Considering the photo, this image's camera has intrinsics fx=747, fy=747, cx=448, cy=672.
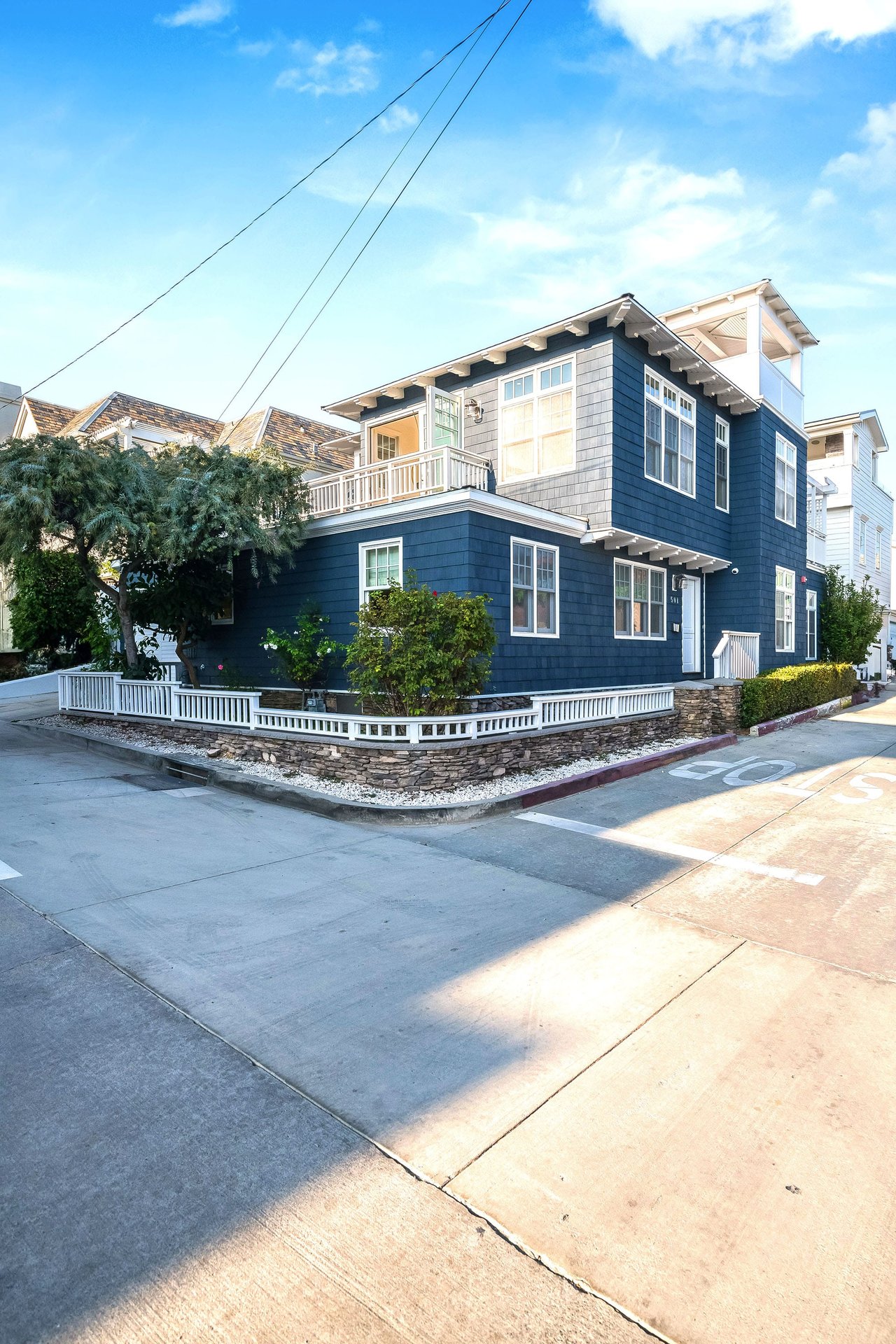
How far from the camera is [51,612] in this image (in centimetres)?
2116

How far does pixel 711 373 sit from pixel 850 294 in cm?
357

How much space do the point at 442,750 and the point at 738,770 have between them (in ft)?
15.1

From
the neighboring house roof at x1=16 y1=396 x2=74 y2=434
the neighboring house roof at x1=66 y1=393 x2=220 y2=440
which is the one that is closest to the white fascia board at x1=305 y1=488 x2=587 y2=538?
the neighboring house roof at x1=66 y1=393 x2=220 y2=440

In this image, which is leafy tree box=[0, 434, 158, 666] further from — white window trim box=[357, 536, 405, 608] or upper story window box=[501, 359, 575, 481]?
upper story window box=[501, 359, 575, 481]

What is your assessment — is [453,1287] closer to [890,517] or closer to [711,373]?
[711,373]

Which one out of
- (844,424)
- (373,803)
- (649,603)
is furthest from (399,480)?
(844,424)

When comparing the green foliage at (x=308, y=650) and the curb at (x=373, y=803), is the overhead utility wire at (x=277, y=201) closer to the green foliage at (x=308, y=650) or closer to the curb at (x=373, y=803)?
the green foliage at (x=308, y=650)

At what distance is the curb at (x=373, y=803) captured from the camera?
7.81 meters

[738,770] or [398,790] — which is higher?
[398,790]

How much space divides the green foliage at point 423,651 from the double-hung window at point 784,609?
38.3ft

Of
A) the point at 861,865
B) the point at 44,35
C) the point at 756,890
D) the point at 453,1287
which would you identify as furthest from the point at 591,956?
the point at 44,35

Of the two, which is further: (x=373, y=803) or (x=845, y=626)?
(x=845, y=626)

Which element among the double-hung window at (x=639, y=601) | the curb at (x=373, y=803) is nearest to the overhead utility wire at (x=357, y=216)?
the double-hung window at (x=639, y=601)

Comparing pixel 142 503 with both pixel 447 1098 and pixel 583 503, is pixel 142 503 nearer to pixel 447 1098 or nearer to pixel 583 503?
pixel 583 503
